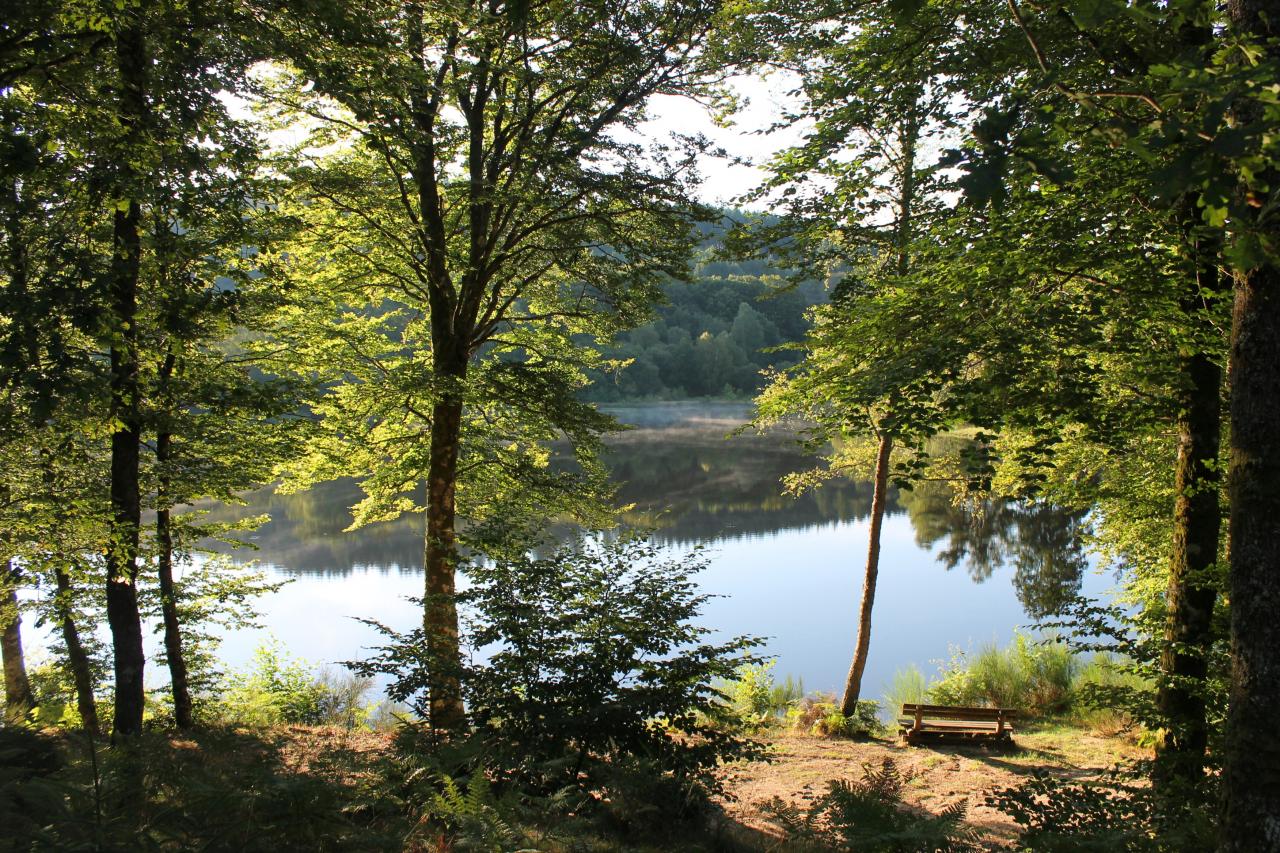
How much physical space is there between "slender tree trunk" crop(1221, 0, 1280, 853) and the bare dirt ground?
11.1ft

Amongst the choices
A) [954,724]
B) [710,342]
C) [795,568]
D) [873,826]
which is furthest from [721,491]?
[710,342]

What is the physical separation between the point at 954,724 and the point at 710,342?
53.5 meters

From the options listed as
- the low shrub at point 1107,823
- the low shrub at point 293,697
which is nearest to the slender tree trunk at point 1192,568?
the low shrub at point 1107,823

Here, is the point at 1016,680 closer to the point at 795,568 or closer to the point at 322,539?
the point at 795,568

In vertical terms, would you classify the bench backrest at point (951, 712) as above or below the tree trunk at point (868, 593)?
below

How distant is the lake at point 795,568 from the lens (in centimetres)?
1838

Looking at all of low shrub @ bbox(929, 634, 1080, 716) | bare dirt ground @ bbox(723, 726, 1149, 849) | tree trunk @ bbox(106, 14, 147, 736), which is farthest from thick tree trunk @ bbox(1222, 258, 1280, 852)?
low shrub @ bbox(929, 634, 1080, 716)

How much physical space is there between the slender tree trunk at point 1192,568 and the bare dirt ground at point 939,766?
1.47m

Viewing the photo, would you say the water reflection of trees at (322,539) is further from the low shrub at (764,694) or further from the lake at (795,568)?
the low shrub at (764,694)

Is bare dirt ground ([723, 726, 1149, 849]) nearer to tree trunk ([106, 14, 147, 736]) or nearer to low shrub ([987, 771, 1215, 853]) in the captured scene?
low shrub ([987, 771, 1215, 853])

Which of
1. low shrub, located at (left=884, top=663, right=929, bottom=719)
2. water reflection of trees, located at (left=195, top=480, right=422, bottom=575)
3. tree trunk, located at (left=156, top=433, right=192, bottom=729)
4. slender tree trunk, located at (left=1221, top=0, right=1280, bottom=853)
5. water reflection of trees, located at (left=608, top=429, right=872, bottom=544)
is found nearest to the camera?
slender tree trunk, located at (left=1221, top=0, right=1280, bottom=853)

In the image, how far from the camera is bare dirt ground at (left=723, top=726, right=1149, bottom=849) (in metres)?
7.77

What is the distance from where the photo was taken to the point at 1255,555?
338 cm

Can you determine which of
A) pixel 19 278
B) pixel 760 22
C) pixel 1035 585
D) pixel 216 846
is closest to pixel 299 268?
pixel 19 278
